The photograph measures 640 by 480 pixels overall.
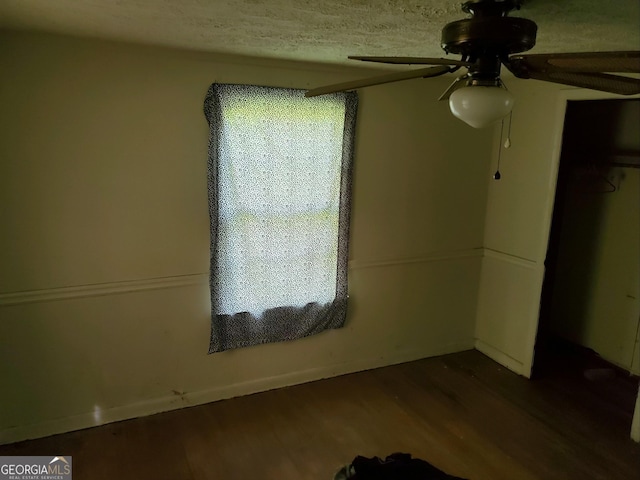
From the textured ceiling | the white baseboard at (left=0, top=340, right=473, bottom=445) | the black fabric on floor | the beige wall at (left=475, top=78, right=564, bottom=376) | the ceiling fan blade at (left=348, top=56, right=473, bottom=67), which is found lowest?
the white baseboard at (left=0, top=340, right=473, bottom=445)

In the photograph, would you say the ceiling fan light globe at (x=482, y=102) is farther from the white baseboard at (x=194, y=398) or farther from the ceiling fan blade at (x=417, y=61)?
the white baseboard at (x=194, y=398)

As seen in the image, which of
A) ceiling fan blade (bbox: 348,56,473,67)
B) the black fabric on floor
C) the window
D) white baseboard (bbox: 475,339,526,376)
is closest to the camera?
ceiling fan blade (bbox: 348,56,473,67)

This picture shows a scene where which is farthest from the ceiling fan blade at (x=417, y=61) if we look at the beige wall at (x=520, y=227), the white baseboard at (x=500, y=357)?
the white baseboard at (x=500, y=357)

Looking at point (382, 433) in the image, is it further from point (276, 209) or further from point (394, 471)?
point (276, 209)

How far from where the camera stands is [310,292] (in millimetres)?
3318

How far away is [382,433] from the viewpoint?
292 centimetres

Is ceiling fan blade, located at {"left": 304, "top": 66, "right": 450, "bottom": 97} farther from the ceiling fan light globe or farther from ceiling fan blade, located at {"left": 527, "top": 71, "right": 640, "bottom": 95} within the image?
ceiling fan blade, located at {"left": 527, "top": 71, "right": 640, "bottom": 95}

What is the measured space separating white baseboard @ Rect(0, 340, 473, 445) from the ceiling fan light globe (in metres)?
2.46

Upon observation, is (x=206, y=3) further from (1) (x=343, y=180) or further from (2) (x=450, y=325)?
(2) (x=450, y=325)

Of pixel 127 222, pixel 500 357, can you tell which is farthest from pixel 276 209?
pixel 500 357

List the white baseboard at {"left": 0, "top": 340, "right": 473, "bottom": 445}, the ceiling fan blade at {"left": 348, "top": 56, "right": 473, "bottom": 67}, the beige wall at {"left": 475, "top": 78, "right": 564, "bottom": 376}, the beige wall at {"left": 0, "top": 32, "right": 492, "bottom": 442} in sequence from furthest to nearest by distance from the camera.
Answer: the beige wall at {"left": 475, "top": 78, "right": 564, "bottom": 376} → the white baseboard at {"left": 0, "top": 340, "right": 473, "bottom": 445} → the beige wall at {"left": 0, "top": 32, "right": 492, "bottom": 442} → the ceiling fan blade at {"left": 348, "top": 56, "right": 473, "bottom": 67}

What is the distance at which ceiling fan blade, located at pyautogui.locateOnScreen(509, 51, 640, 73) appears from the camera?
117cm

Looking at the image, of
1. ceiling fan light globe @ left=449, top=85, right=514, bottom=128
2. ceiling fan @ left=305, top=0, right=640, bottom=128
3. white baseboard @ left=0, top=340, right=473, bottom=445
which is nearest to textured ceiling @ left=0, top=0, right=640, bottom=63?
ceiling fan @ left=305, top=0, right=640, bottom=128

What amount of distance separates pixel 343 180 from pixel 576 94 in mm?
1605
